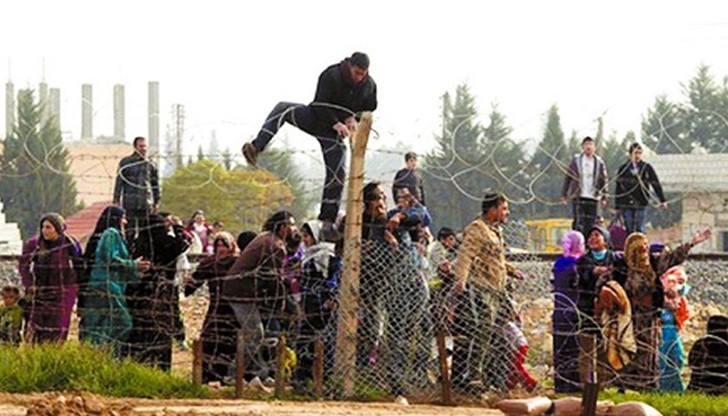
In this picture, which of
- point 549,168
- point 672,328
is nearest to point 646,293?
point 672,328

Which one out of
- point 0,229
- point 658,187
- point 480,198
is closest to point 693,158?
point 658,187

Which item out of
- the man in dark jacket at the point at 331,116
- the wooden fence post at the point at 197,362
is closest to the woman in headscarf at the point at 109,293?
the wooden fence post at the point at 197,362

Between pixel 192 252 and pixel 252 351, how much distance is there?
5.32 metres

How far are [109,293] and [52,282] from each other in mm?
743

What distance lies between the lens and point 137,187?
18406 millimetres

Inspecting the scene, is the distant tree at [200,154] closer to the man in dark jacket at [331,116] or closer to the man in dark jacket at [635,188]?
the man in dark jacket at [331,116]

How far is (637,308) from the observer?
54.1ft

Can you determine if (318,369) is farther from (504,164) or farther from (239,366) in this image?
(504,164)

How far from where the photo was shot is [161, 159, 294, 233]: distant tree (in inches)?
709

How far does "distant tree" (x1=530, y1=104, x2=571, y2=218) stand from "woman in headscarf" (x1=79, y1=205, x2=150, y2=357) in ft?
11.2

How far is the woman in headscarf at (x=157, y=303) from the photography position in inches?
665

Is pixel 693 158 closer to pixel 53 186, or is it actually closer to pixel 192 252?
pixel 192 252

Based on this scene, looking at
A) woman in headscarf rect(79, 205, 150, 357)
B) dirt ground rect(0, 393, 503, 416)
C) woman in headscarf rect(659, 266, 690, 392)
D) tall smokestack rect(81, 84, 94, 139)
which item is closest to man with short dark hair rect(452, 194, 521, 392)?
dirt ground rect(0, 393, 503, 416)

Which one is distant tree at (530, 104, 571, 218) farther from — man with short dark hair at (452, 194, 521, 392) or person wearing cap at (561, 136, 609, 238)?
man with short dark hair at (452, 194, 521, 392)
